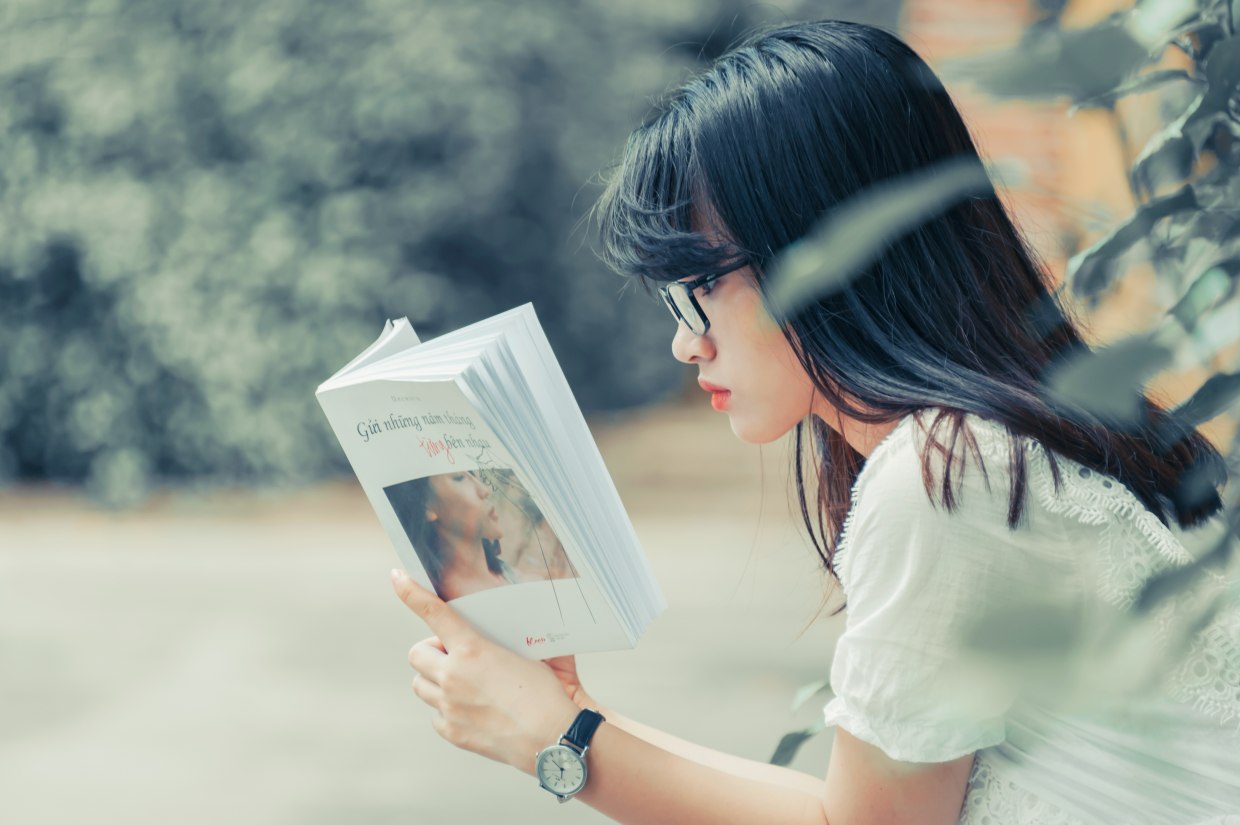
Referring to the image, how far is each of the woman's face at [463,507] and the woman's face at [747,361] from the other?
0.21 meters

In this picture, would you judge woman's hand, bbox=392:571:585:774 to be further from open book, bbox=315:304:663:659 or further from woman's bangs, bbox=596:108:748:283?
woman's bangs, bbox=596:108:748:283

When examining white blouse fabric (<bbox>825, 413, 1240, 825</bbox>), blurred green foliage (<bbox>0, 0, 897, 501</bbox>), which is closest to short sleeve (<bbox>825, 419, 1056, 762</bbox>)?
white blouse fabric (<bbox>825, 413, 1240, 825</bbox>)

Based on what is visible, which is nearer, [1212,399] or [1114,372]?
[1114,372]

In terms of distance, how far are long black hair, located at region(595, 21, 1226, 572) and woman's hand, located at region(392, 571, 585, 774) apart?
0.35 m

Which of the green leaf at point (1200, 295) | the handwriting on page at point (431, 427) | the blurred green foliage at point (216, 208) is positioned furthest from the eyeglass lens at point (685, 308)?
the blurred green foliage at point (216, 208)

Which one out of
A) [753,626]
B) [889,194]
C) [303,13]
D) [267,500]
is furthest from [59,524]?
[889,194]

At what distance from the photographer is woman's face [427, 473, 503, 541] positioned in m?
1.12

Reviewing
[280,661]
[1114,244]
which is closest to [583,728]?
[1114,244]

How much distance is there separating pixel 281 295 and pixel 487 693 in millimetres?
3877

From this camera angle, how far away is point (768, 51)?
1.15m

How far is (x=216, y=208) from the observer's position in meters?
4.83

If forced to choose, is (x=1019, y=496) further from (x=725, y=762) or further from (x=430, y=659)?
(x=430, y=659)

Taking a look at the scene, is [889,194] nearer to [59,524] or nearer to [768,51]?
[768,51]

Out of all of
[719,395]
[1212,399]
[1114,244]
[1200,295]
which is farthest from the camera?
[719,395]
